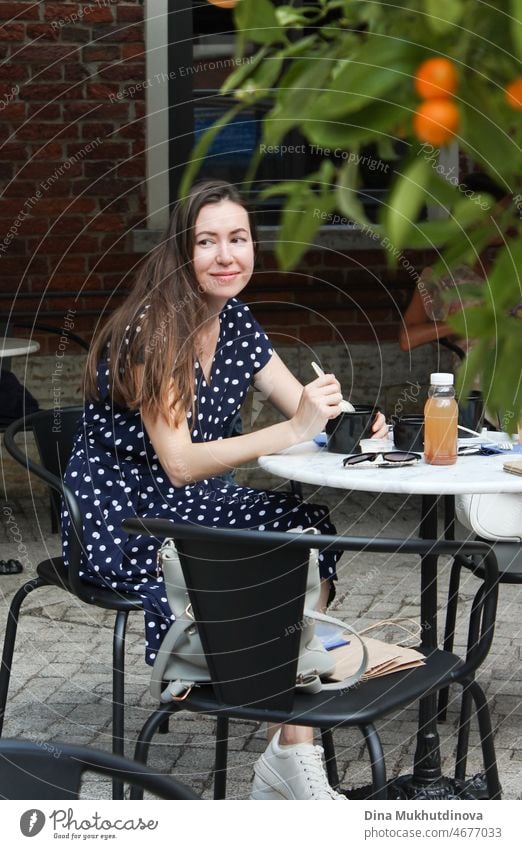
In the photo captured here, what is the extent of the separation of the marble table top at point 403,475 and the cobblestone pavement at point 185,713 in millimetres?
833

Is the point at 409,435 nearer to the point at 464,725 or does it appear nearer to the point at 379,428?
the point at 379,428

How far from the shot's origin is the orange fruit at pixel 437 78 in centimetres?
41

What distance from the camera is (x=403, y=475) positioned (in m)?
2.65

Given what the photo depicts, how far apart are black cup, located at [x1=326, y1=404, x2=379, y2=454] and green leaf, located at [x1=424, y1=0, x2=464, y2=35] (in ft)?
8.27

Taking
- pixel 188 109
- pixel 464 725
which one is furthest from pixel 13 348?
pixel 464 725

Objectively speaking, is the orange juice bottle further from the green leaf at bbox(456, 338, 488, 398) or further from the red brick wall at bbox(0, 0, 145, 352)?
the red brick wall at bbox(0, 0, 145, 352)

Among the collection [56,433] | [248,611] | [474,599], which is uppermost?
[56,433]

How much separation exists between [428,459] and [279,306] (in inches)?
157

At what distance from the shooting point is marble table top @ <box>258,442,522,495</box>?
254 centimetres

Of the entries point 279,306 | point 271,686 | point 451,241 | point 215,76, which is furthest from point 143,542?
point 215,76

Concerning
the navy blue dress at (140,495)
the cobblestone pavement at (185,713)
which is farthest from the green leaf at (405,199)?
the cobblestone pavement at (185,713)

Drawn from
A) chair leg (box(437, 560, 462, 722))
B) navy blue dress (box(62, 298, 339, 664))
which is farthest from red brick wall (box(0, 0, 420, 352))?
navy blue dress (box(62, 298, 339, 664))

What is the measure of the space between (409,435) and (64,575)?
0.91 meters
